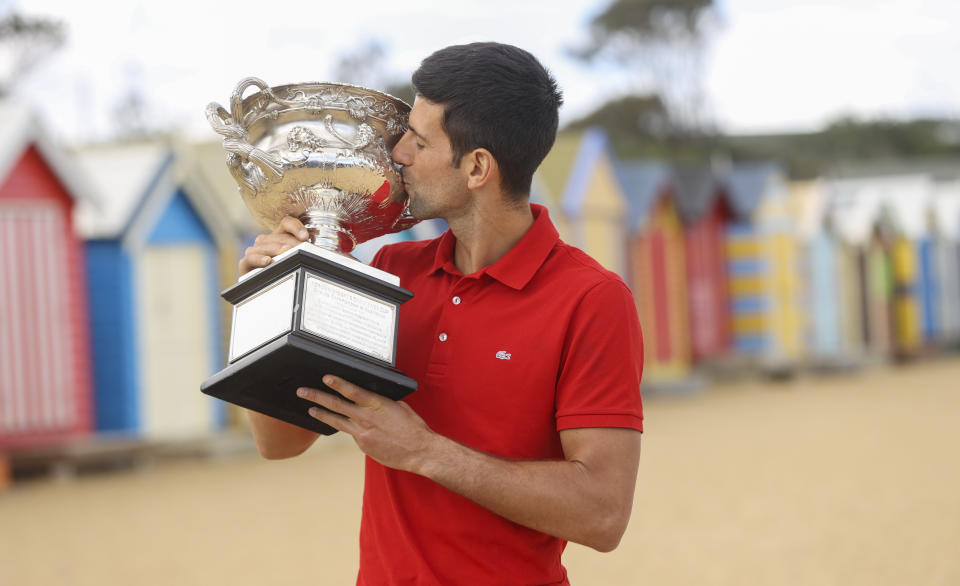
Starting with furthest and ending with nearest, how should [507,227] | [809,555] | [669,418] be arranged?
[669,418] < [809,555] < [507,227]

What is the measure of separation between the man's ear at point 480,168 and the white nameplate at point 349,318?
30 cm

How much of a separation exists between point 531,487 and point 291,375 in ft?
1.63

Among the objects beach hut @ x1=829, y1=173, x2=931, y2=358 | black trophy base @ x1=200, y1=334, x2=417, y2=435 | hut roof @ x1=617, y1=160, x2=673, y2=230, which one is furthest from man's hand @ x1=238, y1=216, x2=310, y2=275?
beach hut @ x1=829, y1=173, x2=931, y2=358

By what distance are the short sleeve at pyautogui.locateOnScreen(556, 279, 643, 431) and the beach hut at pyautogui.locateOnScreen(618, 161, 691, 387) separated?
1628 cm

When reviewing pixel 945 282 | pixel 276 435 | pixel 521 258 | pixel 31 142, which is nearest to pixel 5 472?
pixel 31 142

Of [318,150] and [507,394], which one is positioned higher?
[318,150]

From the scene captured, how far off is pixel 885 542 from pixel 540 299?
6458 millimetres

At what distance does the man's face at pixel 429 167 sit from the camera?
220 centimetres

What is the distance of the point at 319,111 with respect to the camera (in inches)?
92.5

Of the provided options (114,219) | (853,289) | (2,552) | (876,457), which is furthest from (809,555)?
(853,289)

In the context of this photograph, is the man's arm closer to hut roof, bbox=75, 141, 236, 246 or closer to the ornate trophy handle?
the ornate trophy handle

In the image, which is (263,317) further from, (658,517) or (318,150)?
(658,517)

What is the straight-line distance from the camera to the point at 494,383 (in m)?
2.15

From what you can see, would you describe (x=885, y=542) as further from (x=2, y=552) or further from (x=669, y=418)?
(x=669, y=418)
